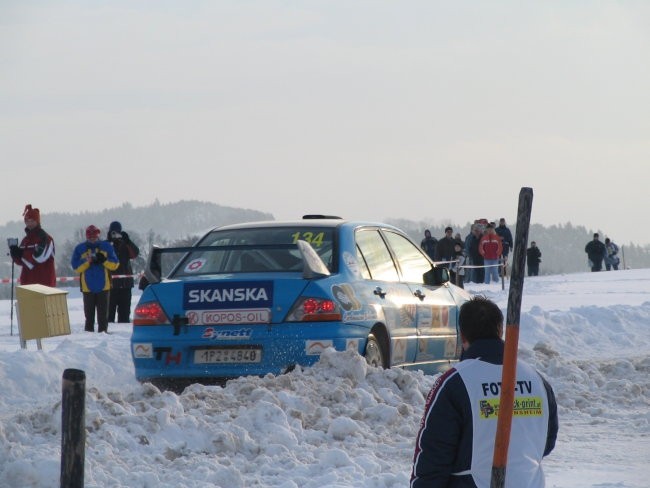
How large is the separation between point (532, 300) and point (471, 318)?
85.7 ft

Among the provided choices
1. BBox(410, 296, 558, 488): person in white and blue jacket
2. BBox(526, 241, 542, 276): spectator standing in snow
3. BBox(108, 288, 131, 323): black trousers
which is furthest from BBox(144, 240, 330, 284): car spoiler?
BBox(526, 241, 542, 276): spectator standing in snow

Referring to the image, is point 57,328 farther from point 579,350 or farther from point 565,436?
point 565,436

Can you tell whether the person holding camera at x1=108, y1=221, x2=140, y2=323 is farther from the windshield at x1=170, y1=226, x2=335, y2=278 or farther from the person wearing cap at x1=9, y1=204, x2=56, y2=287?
the windshield at x1=170, y1=226, x2=335, y2=278

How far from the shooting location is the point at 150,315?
10.3m

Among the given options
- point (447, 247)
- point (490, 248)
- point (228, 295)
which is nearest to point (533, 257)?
point (447, 247)

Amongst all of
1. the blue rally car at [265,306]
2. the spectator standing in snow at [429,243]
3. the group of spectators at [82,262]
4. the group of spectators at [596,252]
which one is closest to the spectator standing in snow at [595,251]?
the group of spectators at [596,252]

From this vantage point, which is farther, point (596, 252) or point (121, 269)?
point (596, 252)

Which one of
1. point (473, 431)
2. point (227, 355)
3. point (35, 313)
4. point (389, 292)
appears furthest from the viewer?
point (35, 313)

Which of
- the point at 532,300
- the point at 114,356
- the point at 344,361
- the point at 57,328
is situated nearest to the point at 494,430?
the point at 344,361

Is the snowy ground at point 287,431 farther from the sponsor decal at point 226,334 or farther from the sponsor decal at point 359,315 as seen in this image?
the sponsor decal at point 226,334

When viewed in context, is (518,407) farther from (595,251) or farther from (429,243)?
(595,251)

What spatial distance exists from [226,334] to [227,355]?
0.17 metres

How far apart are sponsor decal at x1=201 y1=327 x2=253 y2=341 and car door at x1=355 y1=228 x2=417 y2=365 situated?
111cm

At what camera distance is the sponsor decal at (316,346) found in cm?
1002
